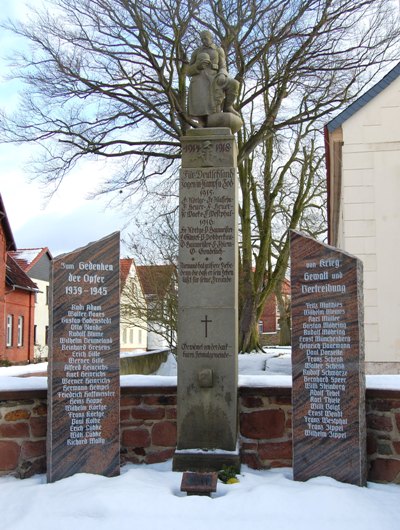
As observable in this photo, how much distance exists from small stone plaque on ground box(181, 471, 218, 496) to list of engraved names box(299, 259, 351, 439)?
1.00 m

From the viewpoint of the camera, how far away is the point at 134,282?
80.2 feet

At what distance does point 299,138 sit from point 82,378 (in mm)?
17431

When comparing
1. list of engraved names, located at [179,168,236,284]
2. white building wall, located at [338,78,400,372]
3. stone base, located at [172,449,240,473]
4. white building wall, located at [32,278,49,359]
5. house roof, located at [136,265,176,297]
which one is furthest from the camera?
white building wall, located at [32,278,49,359]

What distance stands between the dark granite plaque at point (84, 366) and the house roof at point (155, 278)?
599 inches

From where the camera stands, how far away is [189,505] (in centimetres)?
509

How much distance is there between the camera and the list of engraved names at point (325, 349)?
583cm

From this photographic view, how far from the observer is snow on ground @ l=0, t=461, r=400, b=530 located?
4766 millimetres

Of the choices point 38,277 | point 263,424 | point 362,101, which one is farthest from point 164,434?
point 38,277

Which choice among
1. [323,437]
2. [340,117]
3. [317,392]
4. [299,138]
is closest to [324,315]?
[317,392]

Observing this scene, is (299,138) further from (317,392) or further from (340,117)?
(317,392)

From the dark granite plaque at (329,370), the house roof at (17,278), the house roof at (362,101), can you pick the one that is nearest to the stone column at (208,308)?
the dark granite plaque at (329,370)

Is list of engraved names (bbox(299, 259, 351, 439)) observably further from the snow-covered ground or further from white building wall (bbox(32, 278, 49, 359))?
white building wall (bbox(32, 278, 49, 359))

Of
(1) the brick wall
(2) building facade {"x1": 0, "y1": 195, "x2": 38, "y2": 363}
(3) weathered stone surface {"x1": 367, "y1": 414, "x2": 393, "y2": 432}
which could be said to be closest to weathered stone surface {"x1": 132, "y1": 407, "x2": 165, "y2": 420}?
(1) the brick wall

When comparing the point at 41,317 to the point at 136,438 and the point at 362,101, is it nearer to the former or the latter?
the point at 362,101
